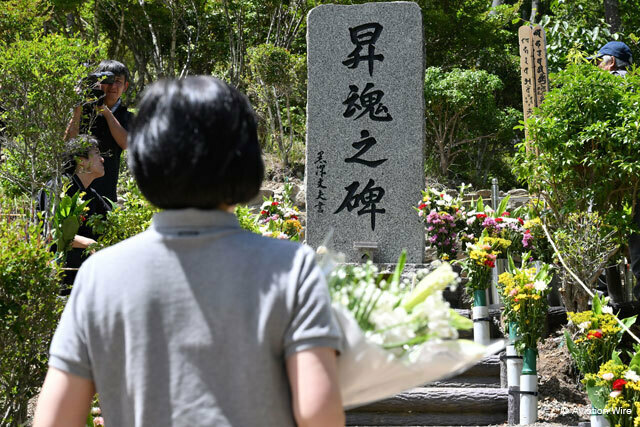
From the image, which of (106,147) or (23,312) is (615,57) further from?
(23,312)

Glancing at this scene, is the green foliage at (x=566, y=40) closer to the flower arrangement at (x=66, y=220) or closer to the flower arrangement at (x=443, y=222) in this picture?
the flower arrangement at (x=443, y=222)

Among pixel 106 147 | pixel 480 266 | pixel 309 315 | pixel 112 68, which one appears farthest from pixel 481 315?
pixel 309 315

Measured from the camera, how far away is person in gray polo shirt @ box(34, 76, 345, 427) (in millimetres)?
1211

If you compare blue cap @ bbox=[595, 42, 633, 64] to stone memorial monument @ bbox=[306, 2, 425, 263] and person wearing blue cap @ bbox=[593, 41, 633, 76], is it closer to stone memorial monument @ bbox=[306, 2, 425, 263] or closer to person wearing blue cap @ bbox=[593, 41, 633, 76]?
person wearing blue cap @ bbox=[593, 41, 633, 76]

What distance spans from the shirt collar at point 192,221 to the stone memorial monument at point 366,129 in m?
5.16

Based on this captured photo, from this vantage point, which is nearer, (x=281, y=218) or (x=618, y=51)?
(x=618, y=51)

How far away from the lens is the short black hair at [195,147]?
4.12ft

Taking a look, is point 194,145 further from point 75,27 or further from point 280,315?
point 75,27

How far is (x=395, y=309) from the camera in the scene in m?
1.43

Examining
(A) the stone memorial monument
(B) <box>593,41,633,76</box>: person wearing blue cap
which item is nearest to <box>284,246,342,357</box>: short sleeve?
(B) <box>593,41,633,76</box>: person wearing blue cap

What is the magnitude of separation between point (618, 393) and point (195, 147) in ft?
10.2

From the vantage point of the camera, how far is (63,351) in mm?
1293

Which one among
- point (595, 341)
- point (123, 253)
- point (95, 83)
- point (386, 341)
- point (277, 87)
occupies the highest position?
point (277, 87)

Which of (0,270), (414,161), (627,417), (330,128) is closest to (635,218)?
(627,417)
